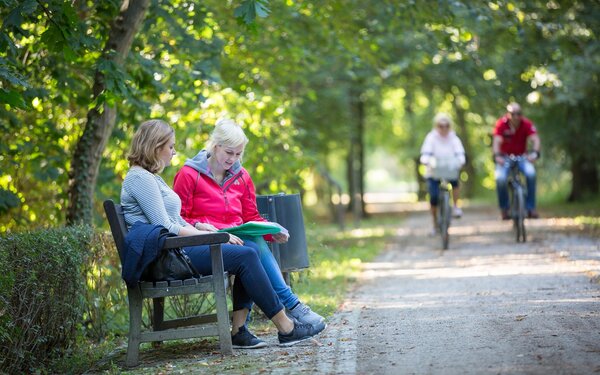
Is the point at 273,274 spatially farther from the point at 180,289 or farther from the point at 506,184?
the point at 506,184

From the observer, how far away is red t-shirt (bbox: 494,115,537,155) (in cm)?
1489

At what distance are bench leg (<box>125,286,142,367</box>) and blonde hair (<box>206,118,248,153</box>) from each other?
1299 millimetres

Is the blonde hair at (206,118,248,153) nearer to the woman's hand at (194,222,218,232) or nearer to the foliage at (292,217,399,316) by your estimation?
the woman's hand at (194,222,218,232)

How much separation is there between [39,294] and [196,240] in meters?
1.18

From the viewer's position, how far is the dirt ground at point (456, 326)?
5695 millimetres

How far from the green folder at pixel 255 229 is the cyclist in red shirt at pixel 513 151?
8.57m

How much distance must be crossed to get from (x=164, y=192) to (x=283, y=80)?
993 centimetres

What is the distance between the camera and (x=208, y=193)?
23.0ft

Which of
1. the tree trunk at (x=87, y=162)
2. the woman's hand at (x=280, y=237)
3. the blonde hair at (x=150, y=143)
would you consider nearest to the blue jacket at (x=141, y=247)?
the blonde hair at (x=150, y=143)

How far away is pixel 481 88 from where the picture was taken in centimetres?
2341

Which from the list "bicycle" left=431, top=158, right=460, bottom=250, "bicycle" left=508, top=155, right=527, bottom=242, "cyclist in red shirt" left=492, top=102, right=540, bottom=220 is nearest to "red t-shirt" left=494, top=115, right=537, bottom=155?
"cyclist in red shirt" left=492, top=102, right=540, bottom=220

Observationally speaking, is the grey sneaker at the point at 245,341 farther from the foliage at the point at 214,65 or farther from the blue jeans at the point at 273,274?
the foliage at the point at 214,65

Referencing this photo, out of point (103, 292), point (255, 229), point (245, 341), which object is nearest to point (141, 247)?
point (255, 229)

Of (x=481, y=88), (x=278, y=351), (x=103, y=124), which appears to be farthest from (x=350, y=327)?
(x=481, y=88)
